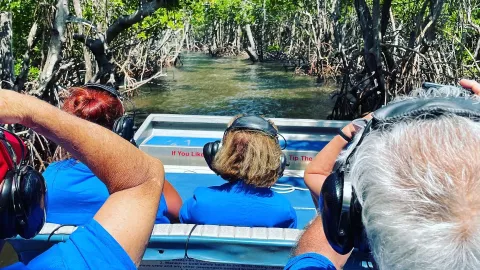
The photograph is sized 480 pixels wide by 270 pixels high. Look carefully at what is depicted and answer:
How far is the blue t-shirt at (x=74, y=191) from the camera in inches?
85.0

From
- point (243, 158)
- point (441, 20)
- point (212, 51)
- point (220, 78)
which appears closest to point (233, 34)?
point (212, 51)

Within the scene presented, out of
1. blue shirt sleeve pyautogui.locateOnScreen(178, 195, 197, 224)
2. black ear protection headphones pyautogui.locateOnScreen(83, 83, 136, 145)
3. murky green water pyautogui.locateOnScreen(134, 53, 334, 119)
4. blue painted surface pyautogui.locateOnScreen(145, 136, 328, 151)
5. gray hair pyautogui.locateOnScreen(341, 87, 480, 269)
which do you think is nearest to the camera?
gray hair pyautogui.locateOnScreen(341, 87, 480, 269)

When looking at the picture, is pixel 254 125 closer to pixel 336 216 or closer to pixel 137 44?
pixel 336 216

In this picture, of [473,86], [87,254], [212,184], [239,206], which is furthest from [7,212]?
[212,184]

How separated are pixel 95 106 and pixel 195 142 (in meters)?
3.05

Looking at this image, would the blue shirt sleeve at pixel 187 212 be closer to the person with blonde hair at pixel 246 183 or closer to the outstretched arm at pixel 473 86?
the person with blonde hair at pixel 246 183

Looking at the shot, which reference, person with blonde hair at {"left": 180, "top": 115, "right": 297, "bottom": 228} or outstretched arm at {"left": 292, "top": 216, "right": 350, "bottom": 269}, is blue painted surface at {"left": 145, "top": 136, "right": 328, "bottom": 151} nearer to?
person with blonde hair at {"left": 180, "top": 115, "right": 297, "bottom": 228}

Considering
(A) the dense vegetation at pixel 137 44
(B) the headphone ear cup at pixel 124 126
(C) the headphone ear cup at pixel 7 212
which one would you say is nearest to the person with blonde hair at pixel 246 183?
(B) the headphone ear cup at pixel 124 126

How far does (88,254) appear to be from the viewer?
993 millimetres

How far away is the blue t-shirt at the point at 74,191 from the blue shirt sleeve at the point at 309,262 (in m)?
1.23

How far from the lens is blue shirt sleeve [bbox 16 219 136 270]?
0.98 meters

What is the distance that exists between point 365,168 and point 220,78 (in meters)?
21.3

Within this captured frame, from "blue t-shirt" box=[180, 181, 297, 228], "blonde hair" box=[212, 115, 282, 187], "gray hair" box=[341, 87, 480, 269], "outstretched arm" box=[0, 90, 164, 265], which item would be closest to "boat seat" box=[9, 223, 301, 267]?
"blue t-shirt" box=[180, 181, 297, 228]

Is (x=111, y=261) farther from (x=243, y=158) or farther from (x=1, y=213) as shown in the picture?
(x=243, y=158)
